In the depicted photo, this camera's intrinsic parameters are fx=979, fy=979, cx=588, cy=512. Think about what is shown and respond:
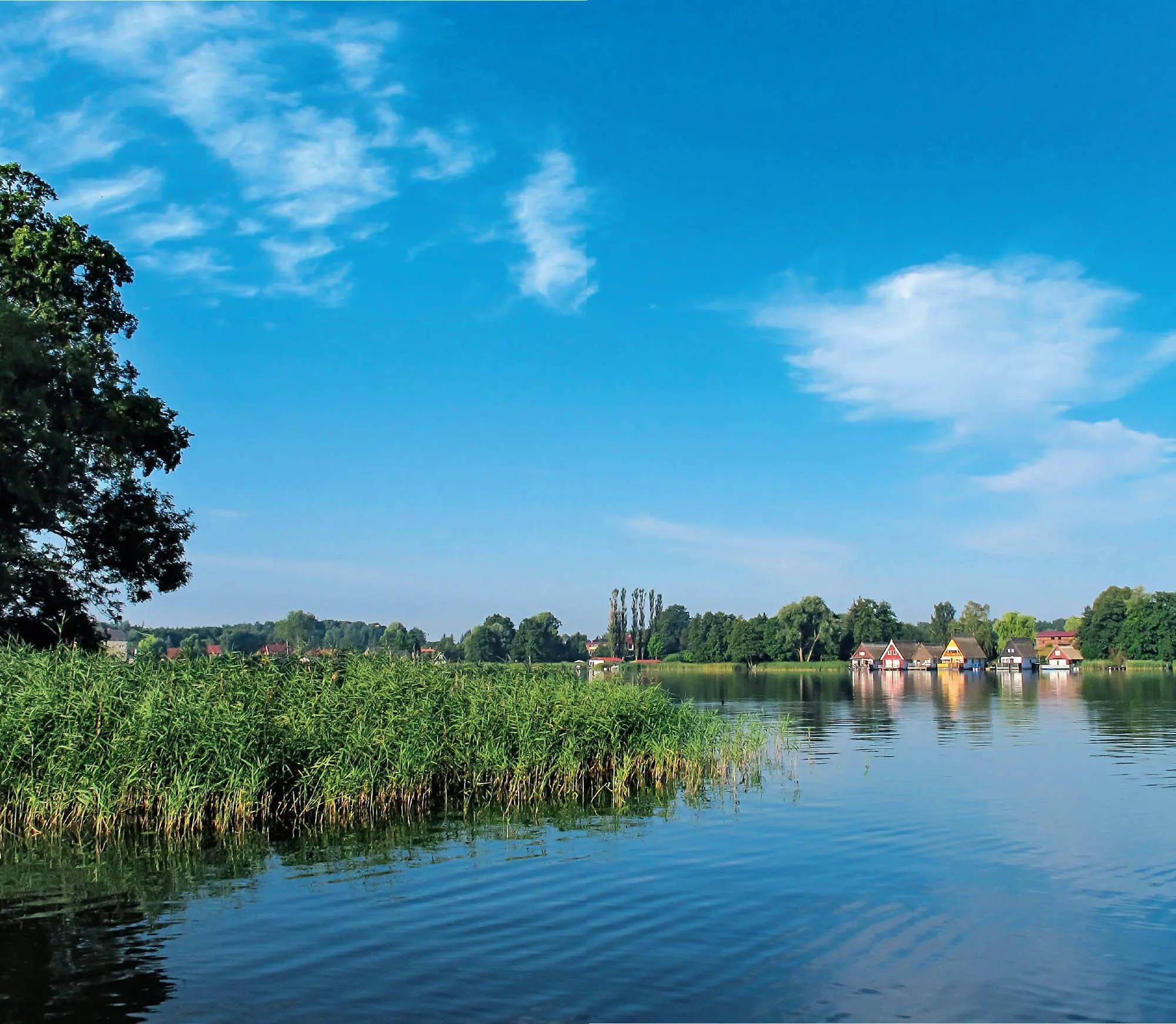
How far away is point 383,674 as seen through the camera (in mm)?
23453

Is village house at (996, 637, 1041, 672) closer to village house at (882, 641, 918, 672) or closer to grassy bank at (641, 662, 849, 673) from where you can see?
village house at (882, 641, 918, 672)

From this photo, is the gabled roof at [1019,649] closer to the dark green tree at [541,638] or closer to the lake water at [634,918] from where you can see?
the dark green tree at [541,638]

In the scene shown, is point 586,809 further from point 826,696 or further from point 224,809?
point 826,696

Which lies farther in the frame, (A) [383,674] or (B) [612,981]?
(A) [383,674]

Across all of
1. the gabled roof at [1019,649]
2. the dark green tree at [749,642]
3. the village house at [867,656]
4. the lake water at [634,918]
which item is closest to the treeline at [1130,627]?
the gabled roof at [1019,649]

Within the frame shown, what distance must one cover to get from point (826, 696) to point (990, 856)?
60.7 metres

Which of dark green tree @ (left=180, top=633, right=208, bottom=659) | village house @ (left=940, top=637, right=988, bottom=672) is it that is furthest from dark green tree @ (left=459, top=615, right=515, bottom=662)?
dark green tree @ (left=180, top=633, right=208, bottom=659)

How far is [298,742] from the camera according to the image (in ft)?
64.4

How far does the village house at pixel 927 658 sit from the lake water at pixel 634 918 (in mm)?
141262

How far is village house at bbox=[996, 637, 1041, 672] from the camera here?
160m

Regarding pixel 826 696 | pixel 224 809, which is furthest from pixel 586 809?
pixel 826 696

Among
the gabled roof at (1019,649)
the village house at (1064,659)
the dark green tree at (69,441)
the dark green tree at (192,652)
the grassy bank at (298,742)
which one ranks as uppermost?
the dark green tree at (69,441)

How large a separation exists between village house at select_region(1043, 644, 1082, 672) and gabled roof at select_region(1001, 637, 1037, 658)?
3175mm

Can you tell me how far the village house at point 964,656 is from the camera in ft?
510
